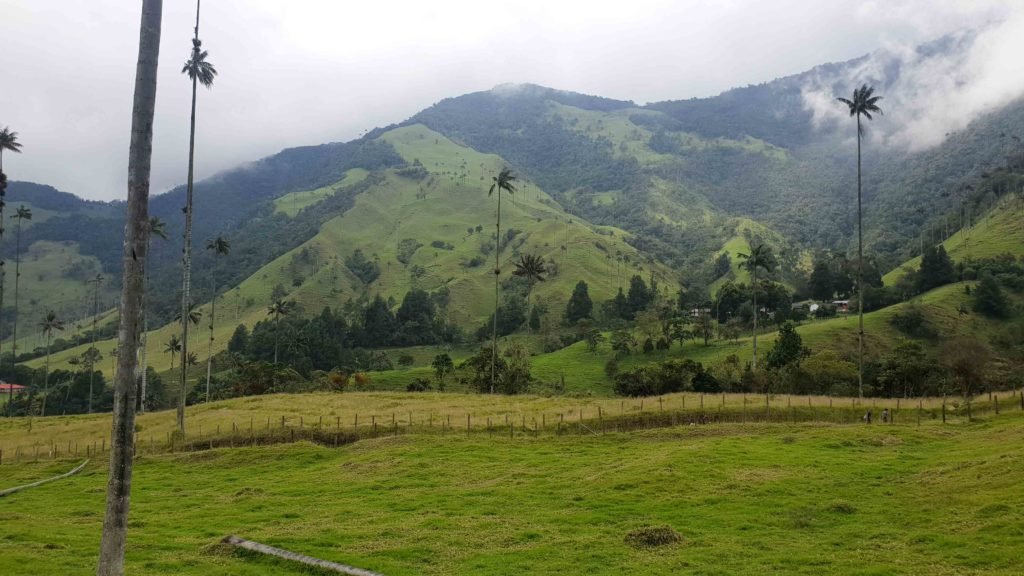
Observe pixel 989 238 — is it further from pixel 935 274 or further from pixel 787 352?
pixel 787 352

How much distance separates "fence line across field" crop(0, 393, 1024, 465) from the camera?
2077 inches

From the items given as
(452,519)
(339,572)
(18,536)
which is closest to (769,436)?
(452,519)

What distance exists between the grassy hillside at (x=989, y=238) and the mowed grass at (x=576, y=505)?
13232 cm

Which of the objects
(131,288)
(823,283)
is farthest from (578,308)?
(131,288)

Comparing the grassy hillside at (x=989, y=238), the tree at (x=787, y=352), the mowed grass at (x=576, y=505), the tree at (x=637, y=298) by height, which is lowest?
the mowed grass at (x=576, y=505)

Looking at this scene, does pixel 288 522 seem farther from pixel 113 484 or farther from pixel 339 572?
pixel 113 484

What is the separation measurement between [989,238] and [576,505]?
178m

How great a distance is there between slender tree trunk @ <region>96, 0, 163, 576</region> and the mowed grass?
22.1 feet

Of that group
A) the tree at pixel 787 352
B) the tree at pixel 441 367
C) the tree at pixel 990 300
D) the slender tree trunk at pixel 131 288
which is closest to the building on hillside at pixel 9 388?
the tree at pixel 441 367

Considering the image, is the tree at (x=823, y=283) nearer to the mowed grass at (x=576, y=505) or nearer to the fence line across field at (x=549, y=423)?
the fence line across field at (x=549, y=423)

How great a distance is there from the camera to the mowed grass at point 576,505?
21266 mm

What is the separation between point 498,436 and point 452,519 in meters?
24.4

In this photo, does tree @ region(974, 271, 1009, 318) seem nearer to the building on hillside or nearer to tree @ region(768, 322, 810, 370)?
tree @ region(768, 322, 810, 370)

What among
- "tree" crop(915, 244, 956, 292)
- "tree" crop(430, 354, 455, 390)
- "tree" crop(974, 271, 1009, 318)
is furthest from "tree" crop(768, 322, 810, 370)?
"tree" crop(915, 244, 956, 292)
